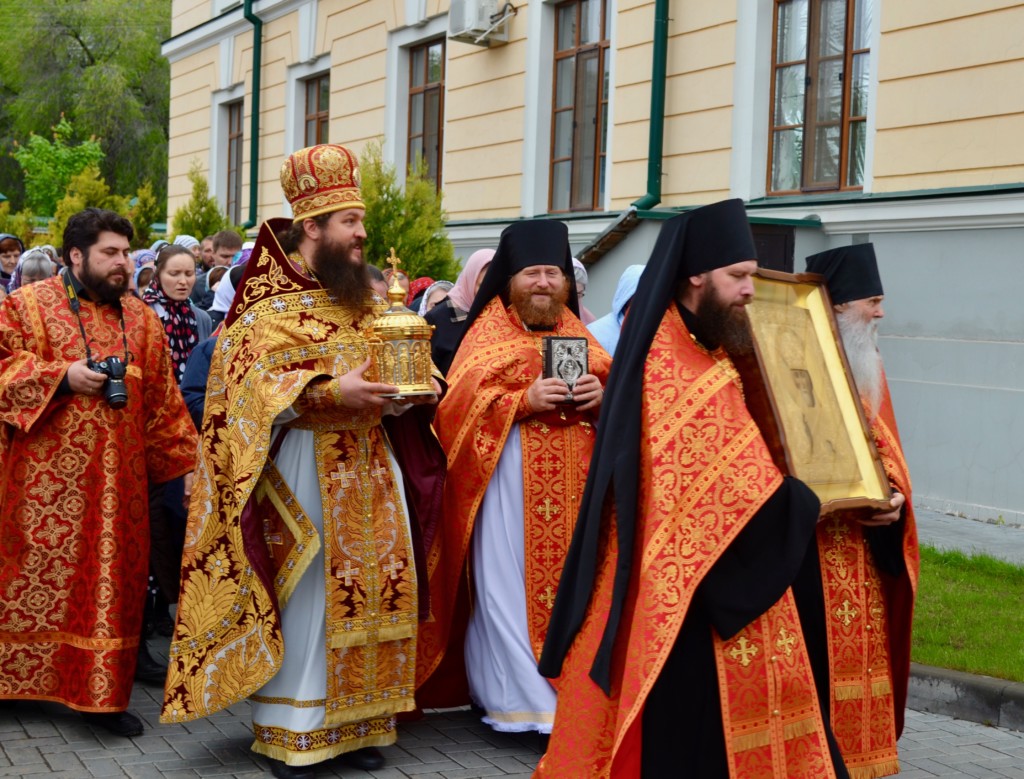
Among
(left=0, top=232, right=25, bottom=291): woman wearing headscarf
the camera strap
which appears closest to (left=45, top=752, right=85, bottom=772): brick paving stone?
the camera strap

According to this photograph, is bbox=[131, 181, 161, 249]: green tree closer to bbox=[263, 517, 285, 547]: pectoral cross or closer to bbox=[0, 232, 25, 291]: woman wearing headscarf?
bbox=[0, 232, 25, 291]: woman wearing headscarf

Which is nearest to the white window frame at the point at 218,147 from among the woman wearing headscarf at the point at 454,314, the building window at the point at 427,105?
the building window at the point at 427,105

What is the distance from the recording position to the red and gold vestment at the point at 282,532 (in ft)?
16.7

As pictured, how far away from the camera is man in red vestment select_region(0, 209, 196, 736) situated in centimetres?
563

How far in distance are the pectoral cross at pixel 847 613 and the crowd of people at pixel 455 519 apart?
0.05 feet

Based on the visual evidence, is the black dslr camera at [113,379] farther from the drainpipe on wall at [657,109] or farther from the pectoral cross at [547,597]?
the drainpipe on wall at [657,109]

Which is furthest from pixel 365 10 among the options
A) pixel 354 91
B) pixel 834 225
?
pixel 834 225

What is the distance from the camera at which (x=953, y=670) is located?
20.6ft

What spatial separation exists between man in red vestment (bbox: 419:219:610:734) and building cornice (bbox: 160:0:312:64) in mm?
14080

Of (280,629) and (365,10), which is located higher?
(365,10)

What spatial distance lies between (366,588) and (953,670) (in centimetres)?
275

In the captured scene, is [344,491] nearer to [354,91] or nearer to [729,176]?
[729,176]

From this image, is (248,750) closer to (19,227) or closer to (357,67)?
(357,67)

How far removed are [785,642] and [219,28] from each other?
764 inches
